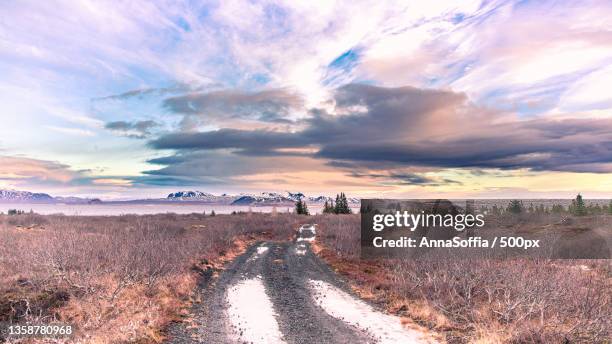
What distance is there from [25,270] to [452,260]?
64.3 ft

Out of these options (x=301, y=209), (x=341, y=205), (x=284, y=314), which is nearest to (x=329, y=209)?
(x=341, y=205)

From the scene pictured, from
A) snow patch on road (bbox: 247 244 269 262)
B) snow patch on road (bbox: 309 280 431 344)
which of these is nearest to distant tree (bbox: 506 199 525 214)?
snow patch on road (bbox: 247 244 269 262)

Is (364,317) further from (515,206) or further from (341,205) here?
(341,205)

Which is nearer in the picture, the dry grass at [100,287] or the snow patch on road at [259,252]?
the dry grass at [100,287]

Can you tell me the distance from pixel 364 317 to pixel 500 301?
Answer: 15.4 ft

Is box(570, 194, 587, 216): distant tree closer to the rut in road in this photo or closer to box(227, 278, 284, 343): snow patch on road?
the rut in road

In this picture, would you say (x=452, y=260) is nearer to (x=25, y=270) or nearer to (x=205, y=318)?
(x=205, y=318)

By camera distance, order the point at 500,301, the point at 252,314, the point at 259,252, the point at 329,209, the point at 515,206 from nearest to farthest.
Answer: the point at 500,301
the point at 252,314
the point at 259,252
the point at 515,206
the point at 329,209

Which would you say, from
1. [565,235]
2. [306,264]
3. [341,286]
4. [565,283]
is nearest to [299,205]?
[565,235]

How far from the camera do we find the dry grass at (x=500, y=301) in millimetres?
9391

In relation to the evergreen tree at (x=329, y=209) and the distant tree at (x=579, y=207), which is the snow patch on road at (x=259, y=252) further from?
the evergreen tree at (x=329, y=209)

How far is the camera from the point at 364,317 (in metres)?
13.0

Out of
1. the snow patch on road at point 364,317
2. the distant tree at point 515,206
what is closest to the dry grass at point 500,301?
the snow patch on road at point 364,317

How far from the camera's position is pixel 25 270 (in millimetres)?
16859
